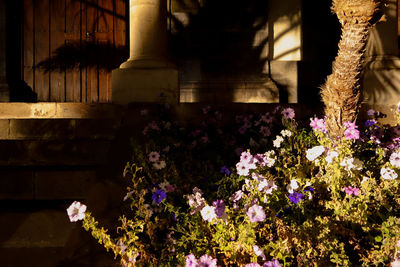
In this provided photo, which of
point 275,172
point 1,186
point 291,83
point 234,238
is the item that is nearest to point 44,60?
point 1,186

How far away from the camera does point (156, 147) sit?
298 centimetres

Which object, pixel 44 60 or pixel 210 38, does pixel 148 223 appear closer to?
pixel 210 38

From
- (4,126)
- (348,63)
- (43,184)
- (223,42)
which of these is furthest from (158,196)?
(223,42)

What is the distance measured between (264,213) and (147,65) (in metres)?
3.31

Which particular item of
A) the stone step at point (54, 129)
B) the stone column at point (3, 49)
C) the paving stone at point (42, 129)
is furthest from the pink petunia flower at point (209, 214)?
the stone column at point (3, 49)

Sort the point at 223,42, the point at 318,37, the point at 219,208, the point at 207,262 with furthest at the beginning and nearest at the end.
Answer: the point at 318,37 < the point at 223,42 < the point at 219,208 < the point at 207,262

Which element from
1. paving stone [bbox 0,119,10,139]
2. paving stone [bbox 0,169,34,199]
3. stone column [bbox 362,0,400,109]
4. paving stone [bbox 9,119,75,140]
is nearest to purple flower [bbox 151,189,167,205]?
paving stone [bbox 0,169,34,199]

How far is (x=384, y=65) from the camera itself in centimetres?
531

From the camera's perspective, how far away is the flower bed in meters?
1.73

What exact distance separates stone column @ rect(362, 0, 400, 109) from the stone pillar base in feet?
10.2

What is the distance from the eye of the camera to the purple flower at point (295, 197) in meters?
2.01

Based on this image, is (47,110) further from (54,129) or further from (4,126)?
(54,129)

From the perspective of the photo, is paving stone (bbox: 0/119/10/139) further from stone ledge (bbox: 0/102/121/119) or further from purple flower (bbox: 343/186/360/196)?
purple flower (bbox: 343/186/360/196)

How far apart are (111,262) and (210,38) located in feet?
16.4
